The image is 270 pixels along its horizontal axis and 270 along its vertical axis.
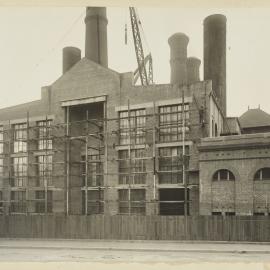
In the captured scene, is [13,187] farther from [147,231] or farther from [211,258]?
[211,258]

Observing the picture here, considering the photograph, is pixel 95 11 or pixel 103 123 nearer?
pixel 103 123

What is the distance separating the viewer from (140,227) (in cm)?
2383

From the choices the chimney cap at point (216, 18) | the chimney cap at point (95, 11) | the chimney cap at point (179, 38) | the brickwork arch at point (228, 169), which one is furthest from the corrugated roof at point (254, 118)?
the brickwork arch at point (228, 169)

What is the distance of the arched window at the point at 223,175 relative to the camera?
945 inches

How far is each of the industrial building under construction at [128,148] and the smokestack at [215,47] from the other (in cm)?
8

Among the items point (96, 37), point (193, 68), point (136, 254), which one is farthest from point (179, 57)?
point (136, 254)

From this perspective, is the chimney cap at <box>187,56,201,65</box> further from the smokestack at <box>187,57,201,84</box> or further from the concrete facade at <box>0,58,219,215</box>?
the concrete facade at <box>0,58,219,215</box>

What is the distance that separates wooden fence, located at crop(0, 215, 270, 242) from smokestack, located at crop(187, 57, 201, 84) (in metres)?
20.1

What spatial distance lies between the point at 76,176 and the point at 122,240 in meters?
8.96

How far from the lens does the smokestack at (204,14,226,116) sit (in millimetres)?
32647

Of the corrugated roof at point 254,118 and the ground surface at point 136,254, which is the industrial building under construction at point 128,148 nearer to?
the ground surface at point 136,254

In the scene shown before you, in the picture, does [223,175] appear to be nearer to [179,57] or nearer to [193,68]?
[179,57]

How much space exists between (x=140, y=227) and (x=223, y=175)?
18.5ft

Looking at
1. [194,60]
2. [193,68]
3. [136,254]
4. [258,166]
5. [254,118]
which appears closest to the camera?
[136,254]
